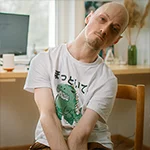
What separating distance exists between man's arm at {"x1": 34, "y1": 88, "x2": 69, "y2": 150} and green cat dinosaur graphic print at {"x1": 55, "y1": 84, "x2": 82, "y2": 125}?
0.03 m

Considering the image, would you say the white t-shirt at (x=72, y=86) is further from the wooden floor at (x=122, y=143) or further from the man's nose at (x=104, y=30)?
the wooden floor at (x=122, y=143)

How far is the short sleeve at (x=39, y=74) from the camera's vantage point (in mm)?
1335

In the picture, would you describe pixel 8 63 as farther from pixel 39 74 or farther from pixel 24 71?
pixel 39 74

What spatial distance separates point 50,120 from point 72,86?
0.57ft

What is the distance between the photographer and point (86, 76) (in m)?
1.36

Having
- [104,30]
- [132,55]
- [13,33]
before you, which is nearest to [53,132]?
[104,30]

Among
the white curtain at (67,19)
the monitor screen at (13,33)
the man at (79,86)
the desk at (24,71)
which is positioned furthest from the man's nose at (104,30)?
the white curtain at (67,19)


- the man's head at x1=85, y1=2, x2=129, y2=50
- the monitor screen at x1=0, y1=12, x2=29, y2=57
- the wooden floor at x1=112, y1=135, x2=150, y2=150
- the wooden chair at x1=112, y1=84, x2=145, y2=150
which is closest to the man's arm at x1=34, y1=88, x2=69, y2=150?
the man's head at x1=85, y1=2, x2=129, y2=50

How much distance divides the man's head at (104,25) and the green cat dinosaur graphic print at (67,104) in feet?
0.69

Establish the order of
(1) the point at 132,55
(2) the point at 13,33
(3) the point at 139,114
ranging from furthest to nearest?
(1) the point at 132,55, (2) the point at 13,33, (3) the point at 139,114

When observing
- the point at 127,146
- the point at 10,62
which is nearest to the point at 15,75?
the point at 10,62

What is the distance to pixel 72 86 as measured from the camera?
4.39 ft

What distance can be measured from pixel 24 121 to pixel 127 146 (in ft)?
2.87

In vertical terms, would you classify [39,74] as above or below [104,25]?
below
